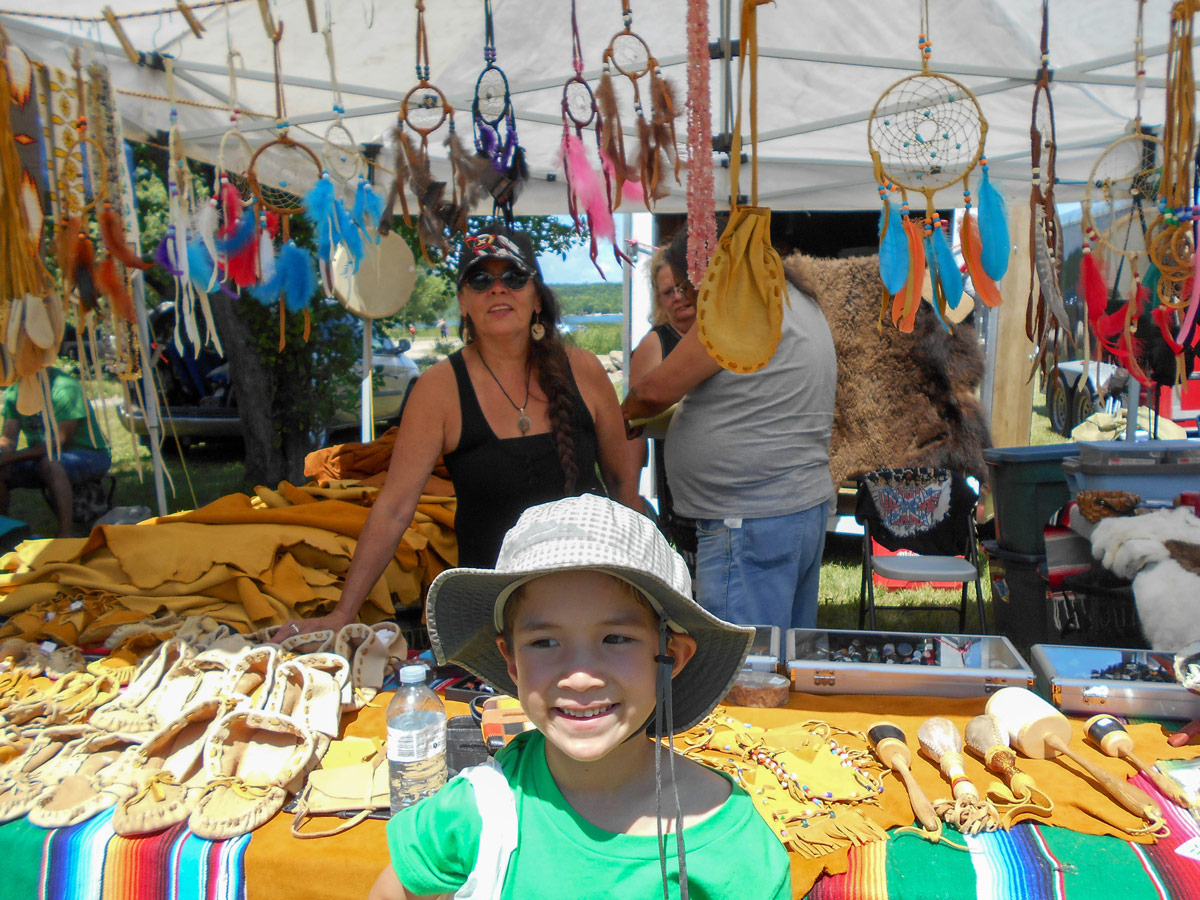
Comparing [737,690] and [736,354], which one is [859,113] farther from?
[737,690]

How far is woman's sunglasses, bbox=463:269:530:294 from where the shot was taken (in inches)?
78.7

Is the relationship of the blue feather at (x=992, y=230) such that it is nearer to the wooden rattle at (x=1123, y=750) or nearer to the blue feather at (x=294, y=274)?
the wooden rattle at (x=1123, y=750)

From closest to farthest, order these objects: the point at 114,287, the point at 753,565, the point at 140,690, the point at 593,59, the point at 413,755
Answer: the point at 413,755 < the point at 140,690 < the point at 753,565 < the point at 114,287 < the point at 593,59

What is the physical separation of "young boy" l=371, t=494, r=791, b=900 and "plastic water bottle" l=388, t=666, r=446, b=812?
15.8 inches

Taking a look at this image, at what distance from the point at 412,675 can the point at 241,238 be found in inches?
77.5

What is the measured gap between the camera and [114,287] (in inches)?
96.8

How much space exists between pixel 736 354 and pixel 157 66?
259cm

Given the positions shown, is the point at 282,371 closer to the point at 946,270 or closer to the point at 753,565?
the point at 753,565

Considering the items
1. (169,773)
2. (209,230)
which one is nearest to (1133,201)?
(209,230)

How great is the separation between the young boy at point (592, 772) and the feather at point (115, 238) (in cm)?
202

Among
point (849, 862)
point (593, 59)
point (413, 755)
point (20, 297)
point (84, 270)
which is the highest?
point (593, 59)

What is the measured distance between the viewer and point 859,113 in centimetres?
349

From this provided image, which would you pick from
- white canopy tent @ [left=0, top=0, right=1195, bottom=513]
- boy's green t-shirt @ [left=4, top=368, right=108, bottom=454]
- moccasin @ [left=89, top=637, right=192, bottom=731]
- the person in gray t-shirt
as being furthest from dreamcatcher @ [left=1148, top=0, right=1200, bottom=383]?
boy's green t-shirt @ [left=4, top=368, right=108, bottom=454]

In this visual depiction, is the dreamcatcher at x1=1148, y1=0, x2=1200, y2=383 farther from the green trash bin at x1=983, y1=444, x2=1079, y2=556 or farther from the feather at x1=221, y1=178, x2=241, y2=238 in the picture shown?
the feather at x1=221, y1=178, x2=241, y2=238
